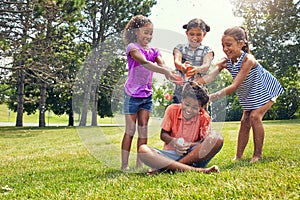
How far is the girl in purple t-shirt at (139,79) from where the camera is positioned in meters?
3.53

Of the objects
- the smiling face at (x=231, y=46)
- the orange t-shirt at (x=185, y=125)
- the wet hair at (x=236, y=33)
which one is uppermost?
the wet hair at (x=236, y=33)

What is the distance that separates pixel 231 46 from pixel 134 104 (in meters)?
1.25

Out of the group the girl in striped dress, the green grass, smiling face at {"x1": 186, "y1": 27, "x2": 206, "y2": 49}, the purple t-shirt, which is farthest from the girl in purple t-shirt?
the green grass

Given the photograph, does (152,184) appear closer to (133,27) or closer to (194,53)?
(194,53)

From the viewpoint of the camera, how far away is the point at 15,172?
4.07m

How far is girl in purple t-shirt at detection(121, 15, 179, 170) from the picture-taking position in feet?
11.6

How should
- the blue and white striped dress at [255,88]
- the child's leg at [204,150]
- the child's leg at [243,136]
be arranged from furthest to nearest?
the child's leg at [243,136]
the blue and white striped dress at [255,88]
the child's leg at [204,150]

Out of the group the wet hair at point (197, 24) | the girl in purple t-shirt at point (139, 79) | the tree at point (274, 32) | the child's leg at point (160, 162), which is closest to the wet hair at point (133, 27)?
the girl in purple t-shirt at point (139, 79)

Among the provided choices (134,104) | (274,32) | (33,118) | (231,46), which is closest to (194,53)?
(231,46)

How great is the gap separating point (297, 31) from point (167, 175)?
782 inches

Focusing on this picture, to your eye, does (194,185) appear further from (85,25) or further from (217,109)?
(85,25)

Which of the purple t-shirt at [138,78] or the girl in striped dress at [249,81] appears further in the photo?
the girl in striped dress at [249,81]

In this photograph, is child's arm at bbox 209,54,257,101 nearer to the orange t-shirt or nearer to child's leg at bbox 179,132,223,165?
the orange t-shirt

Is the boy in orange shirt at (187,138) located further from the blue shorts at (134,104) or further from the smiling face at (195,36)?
the smiling face at (195,36)
